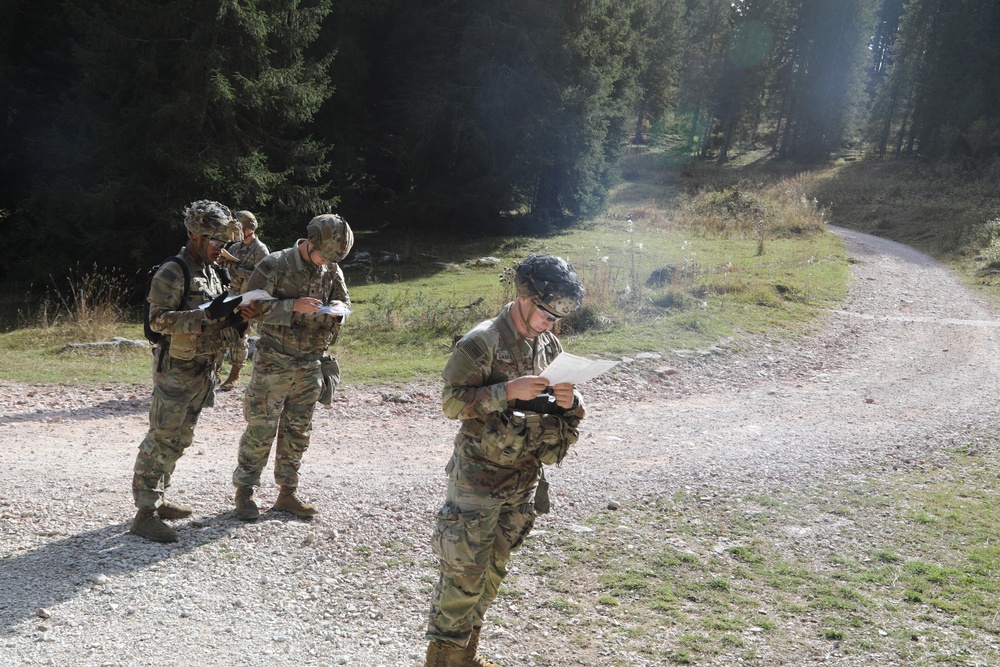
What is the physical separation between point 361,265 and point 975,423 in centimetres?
1490

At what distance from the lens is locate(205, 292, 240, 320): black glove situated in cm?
483

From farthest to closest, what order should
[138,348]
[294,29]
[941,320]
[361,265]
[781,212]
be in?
[781,212] → [361,265] → [294,29] → [941,320] → [138,348]

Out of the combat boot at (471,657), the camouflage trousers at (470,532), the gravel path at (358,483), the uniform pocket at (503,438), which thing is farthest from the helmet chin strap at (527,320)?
the gravel path at (358,483)

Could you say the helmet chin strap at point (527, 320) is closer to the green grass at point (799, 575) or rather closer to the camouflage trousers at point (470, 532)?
the camouflage trousers at point (470, 532)

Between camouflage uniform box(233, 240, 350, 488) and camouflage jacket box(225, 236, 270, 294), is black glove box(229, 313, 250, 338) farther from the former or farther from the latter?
camouflage jacket box(225, 236, 270, 294)

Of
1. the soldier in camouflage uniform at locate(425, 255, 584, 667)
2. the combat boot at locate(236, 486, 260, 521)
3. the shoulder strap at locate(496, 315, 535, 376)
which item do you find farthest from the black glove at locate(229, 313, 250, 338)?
the shoulder strap at locate(496, 315, 535, 376)

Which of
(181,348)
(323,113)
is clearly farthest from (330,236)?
(323,113)

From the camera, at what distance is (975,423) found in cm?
902

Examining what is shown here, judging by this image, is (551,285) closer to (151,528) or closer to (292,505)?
(292,505)

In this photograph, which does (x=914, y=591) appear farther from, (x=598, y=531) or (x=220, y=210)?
(x=220, y=210)

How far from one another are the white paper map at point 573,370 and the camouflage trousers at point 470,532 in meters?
0.60

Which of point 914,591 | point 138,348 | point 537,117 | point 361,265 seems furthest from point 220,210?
point 537,117

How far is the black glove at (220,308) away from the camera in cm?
483

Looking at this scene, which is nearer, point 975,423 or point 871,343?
point 975,423
